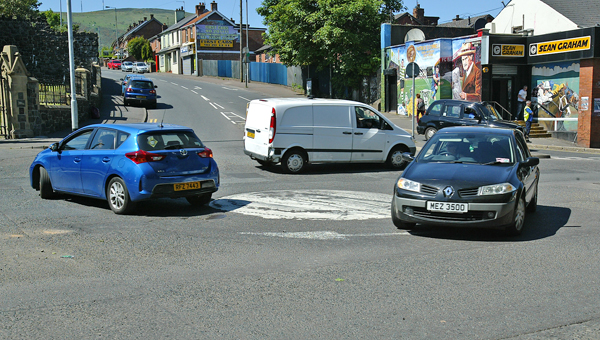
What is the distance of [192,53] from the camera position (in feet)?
256

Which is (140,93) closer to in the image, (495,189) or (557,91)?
(557,91)

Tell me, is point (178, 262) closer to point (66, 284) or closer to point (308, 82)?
point (66, 284)

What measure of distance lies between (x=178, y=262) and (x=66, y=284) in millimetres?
1272

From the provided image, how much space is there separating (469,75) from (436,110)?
7.59m

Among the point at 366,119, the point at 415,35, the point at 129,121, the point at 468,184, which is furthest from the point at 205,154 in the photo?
the point at 415,35

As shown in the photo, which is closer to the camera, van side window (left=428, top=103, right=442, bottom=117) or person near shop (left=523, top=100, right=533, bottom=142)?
van side window (left=428, top=103, right=442, bottom=117)

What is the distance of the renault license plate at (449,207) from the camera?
24.2ft

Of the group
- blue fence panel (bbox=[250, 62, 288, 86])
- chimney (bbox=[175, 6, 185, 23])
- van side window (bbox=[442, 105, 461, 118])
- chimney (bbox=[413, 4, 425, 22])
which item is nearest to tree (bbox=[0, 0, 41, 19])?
blue fence panel (bbox=[250, 62, 288, 86])

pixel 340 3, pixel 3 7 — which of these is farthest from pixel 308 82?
pixel 3 7

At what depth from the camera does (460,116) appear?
21.5 metres

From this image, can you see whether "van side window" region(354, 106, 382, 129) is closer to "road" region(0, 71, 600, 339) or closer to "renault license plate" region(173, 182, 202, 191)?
"road" region(0, 71, 600, 339)

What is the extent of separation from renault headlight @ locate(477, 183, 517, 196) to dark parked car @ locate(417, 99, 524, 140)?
44.5 feet

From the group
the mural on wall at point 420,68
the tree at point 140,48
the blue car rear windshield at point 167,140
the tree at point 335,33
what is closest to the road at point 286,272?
the blue car rear windshield at point 167,140

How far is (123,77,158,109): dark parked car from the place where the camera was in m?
34.0
